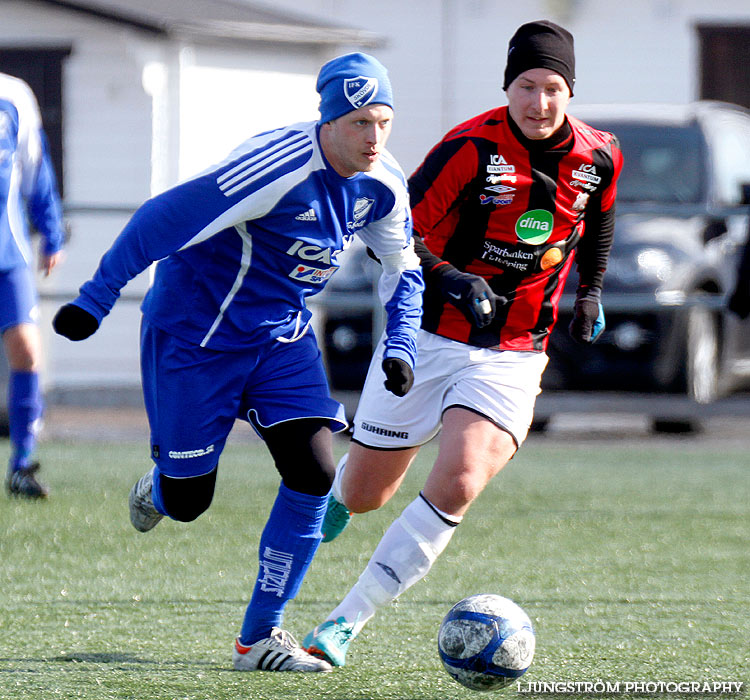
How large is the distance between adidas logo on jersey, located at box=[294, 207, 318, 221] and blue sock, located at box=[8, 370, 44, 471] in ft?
12.3

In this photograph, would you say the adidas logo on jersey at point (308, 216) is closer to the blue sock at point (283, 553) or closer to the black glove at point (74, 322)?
the black glove at point (74, 322)

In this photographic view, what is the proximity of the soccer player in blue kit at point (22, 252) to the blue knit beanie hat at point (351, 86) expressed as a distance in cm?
355

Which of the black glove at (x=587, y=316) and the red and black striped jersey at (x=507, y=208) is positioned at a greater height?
the red and black striped jersey at (x=507, y=208)

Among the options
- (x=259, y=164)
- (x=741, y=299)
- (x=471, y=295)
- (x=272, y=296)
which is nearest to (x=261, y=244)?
(x=272, y=296)

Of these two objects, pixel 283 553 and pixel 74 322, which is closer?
pixel 74 322

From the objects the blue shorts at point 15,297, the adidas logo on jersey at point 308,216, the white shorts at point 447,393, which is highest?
the adidas logo on jersey at point 308,216

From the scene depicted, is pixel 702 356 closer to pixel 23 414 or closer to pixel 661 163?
pixel 661 163

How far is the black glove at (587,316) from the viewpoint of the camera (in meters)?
5.22

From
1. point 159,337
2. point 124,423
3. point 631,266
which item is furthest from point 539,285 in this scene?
point 124,423

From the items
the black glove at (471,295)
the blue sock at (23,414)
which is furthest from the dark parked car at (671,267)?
the black glove at (471,295)

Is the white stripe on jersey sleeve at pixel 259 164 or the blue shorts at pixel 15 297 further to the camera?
the blue shorts at pixel 15 297

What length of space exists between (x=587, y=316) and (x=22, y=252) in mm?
3497

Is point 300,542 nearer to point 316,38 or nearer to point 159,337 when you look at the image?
point 159,337

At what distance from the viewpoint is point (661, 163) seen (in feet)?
36.8
